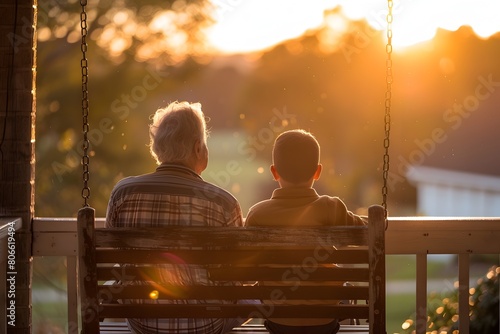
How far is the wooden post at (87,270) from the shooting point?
7.37 feet

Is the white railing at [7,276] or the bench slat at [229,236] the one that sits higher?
the bench slat at [229,236]

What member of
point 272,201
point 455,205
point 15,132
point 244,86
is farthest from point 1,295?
point 455,205

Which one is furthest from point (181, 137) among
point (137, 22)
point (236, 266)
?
point (137, 22)

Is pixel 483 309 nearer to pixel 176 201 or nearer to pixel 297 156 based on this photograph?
pixel 297 156

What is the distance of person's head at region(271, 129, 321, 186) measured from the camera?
96.8 inches

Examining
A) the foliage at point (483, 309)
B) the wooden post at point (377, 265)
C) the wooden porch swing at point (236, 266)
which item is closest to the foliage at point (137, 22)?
the foliage at point (483, 309)

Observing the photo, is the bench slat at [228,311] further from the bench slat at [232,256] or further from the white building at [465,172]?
the white building at [465,172]

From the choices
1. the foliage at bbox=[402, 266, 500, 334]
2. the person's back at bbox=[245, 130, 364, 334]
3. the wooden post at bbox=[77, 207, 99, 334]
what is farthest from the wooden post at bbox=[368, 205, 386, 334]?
the foliage at bbox=[402, 266, 500, 334]

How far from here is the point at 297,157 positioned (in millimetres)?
2461

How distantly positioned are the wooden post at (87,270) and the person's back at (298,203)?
507mm

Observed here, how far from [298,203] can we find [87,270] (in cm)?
67

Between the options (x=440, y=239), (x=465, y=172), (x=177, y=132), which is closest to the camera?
(x=177, y=132)

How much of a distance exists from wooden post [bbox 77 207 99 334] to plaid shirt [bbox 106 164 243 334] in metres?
0.19

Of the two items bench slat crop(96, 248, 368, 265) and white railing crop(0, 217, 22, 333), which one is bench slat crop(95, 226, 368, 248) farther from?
white railing crop(0, 217, 22, 333)
